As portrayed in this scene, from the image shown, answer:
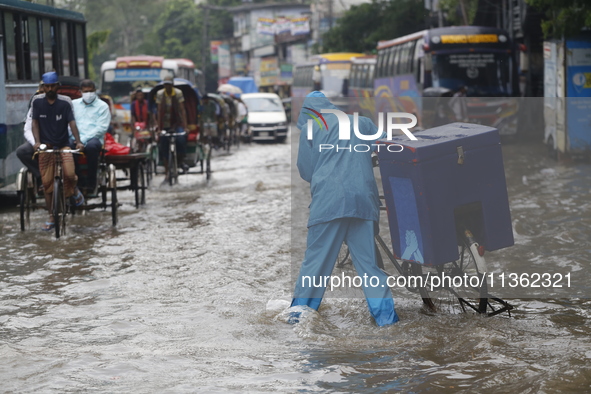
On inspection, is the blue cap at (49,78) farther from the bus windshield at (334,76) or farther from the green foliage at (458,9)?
the bus windshield at (334,76)

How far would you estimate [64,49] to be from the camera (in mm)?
17328

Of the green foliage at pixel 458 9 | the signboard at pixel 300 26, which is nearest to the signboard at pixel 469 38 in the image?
the green foliage at pixel 458 9

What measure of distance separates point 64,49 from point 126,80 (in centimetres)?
1025

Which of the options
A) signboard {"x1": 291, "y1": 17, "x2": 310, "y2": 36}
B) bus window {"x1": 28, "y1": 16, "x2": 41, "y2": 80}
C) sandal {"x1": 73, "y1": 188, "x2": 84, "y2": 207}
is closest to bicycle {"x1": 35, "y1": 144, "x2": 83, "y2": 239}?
sandal {"x1": 73, "y1": 188, "x2": 84, "y2": 207}

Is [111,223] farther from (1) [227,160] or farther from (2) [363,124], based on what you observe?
(1) [227,160]

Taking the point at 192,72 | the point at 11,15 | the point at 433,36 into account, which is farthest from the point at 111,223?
the point at 192,72

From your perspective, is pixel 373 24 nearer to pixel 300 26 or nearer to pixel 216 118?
pixel 216 118

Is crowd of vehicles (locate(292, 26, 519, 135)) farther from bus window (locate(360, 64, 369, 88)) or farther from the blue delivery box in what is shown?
the blue delivery box

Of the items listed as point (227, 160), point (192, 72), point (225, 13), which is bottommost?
point (227, 160)

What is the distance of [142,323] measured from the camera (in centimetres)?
682

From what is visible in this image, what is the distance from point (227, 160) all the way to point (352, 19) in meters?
22.7

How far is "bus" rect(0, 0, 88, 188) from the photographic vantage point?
13.4 m

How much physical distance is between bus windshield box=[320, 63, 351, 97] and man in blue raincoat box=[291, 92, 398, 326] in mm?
33299

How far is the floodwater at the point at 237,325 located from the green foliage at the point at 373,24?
29320 millimetres
